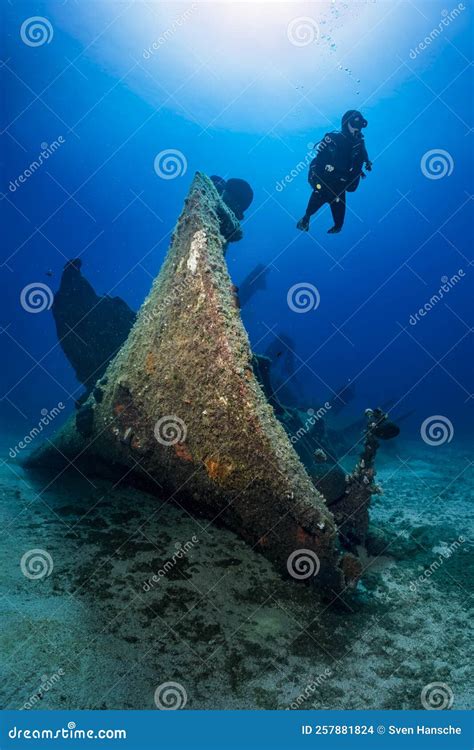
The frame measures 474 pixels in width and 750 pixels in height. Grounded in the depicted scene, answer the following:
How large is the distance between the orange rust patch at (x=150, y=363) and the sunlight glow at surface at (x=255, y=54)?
26.9 metres

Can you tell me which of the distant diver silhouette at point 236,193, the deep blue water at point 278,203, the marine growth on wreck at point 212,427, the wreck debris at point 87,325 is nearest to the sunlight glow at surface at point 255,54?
the deep blue water at point 278,203

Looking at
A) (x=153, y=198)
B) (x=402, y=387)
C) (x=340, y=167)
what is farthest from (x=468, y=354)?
(x=340, y=167)

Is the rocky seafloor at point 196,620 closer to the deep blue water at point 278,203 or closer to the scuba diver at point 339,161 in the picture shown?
the scuba diver at point 339,161

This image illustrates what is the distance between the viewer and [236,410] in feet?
12.3

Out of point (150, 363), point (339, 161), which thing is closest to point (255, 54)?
point (339, 161)

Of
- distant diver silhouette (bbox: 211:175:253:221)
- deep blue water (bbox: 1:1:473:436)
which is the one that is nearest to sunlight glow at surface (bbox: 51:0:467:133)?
deep blue water (bbox: 1:1:473:436)

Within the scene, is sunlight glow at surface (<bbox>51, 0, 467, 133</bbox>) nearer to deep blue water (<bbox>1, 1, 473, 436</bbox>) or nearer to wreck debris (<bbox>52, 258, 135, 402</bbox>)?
deep blue water (<bbox>1, 1, 473, 436</bbox>)

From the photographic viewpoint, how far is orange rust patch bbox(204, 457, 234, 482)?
394cm

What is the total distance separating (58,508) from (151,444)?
2.06m

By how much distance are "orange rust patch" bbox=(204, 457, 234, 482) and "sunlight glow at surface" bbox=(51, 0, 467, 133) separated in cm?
2821

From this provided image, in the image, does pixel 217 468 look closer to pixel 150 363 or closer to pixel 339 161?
pixel 150 363

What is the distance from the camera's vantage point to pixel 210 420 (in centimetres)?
396

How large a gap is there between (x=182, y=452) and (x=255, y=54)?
2094 inches

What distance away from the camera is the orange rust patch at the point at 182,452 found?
4344mm
